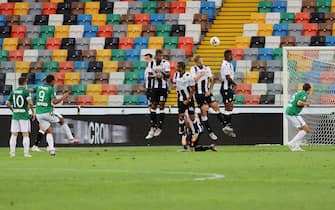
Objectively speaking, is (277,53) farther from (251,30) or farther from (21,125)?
(21,125)

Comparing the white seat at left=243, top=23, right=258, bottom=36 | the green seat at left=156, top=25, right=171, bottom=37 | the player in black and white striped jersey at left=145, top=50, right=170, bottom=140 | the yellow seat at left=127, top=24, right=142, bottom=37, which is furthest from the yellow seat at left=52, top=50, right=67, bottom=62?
the player in black and white striped jersey at left=145, top=50, right=170, bottom=140

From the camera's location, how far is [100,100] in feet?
112

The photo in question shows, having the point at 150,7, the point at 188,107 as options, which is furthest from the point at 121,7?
the point at 188,107

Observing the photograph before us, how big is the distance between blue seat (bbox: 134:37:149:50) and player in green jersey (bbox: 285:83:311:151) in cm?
1042

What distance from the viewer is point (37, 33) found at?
38.3 metres

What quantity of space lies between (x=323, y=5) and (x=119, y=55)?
268 inches

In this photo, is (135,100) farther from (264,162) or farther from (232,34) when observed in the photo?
(264,162)

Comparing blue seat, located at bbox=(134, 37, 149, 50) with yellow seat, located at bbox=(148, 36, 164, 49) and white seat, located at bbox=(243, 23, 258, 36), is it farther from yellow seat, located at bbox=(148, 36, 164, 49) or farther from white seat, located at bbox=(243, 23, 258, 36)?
white seat, located at bbox=(243, 23, 258, 36)

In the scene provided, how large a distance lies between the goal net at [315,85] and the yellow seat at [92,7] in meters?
10.2

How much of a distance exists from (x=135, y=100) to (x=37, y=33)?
5.95 m

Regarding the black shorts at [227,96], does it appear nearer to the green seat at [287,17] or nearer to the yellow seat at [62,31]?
the green seat at [287,17]

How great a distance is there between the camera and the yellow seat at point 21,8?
39344 mm

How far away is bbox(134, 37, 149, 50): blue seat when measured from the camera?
36500mm

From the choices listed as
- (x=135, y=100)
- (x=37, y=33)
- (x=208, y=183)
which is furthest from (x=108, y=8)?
(x=208, y=183)
